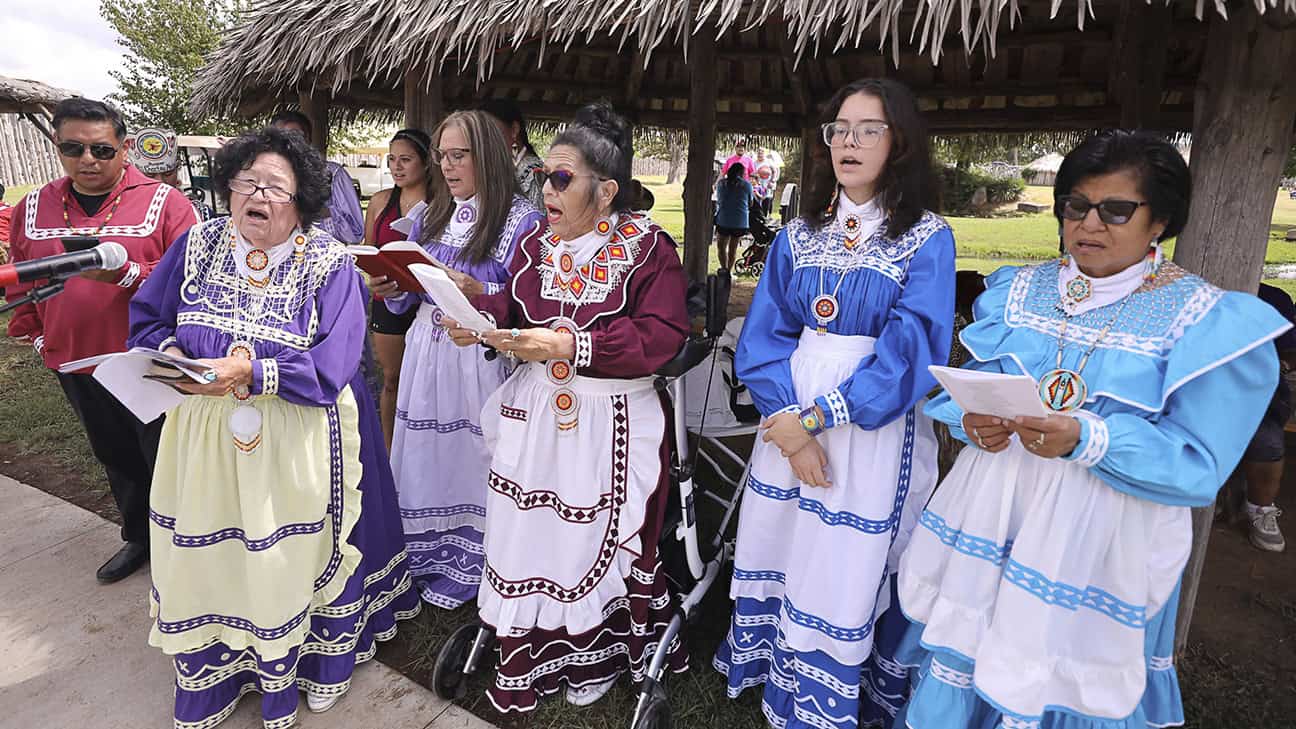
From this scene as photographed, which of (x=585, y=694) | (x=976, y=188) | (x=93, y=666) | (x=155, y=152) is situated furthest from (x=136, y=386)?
(x=976, y=188)

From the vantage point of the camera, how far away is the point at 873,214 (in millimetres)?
2148

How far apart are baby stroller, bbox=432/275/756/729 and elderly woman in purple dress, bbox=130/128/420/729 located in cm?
55

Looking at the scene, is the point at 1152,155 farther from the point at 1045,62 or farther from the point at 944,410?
the point at 1045,62

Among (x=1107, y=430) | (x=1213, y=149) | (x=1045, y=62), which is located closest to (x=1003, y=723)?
(x=1107, y=430)

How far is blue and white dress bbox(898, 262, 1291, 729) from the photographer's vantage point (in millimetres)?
1638

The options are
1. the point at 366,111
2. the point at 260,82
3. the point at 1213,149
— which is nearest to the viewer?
the point at 1213,149

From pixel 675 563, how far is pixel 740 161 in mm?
10439

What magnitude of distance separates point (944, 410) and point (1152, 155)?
769mm

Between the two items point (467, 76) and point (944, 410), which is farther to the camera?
point (467, 76)

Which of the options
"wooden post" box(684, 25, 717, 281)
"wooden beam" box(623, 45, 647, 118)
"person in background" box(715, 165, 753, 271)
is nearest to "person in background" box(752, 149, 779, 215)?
"person in background" box(715, 165, 753, 271)

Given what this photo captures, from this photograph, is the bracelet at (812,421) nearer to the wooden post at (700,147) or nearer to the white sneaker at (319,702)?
the white sneaker at (319,702)

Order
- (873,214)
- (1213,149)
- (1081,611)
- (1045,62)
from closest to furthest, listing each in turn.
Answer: (1081,611) → (873,214) → (1213,149) → (1045,62)

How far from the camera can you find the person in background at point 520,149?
11.6 ft

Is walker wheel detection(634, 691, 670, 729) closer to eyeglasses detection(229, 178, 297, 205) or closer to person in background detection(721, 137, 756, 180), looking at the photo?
eyeglasses detection(229, 178, 297, 205)
